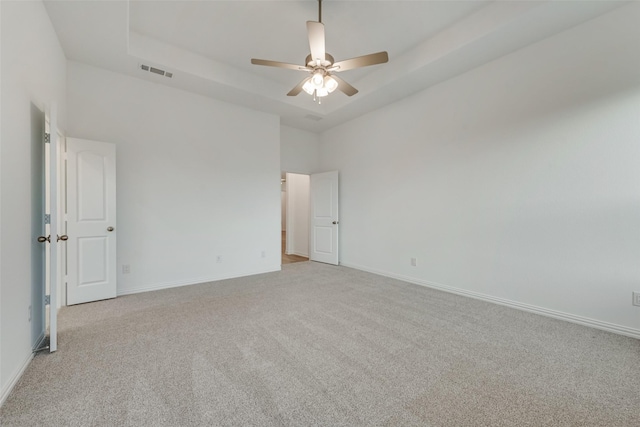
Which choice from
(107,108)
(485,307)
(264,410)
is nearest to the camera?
(264,410)

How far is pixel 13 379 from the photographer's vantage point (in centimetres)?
170

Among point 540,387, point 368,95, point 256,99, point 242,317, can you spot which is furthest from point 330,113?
point 540,387

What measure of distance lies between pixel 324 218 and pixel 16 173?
184 inches

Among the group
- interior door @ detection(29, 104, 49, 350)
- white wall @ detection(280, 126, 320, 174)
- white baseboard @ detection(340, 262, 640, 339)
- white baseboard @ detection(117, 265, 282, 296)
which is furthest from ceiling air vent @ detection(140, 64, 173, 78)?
white baseboard @ detection(340, 262, 640, 339)

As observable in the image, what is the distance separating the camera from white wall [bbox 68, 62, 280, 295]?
11.8 feet

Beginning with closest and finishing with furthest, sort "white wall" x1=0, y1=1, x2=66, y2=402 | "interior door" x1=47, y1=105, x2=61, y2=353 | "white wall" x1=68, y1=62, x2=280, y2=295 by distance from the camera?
"white wall" x1=0, y1=1, x2=66, y2=402 < "interior door" x1=47, y1=105, x2=61, y2=353 < "white wall" x1=68, y1=62, x2=280, y2=295

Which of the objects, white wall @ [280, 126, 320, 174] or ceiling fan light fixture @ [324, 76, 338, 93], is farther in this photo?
white wall @ [280, 126, 320, 174]

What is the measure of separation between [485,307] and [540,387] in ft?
5.13

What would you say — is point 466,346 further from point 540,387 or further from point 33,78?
point 33,78

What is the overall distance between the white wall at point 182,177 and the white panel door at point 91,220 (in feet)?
0.85

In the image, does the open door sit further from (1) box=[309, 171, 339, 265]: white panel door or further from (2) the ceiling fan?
(1) box=[309, 171, 339, 265]: white panel door

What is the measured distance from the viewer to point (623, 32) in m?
2.47

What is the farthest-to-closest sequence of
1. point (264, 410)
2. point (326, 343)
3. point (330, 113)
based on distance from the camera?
point (330, 113)
point (326, 343)
point (264, 410)

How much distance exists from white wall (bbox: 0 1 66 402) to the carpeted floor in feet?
0.99
